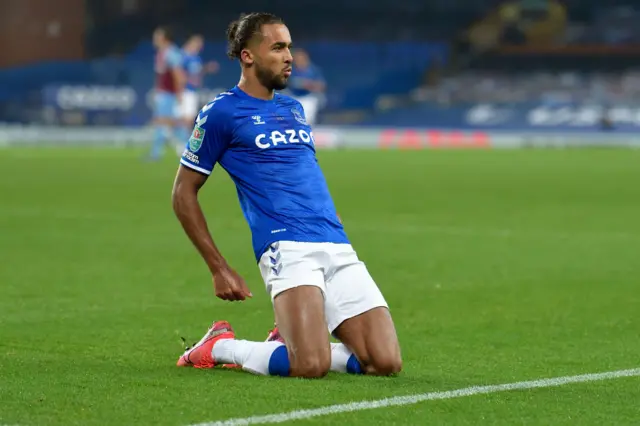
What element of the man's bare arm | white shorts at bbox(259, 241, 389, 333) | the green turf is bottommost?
the green turf

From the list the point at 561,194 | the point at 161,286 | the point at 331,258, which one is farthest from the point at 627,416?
the point at 561,194

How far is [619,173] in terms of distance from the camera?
24062 millimetres

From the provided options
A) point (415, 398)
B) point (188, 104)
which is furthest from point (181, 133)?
point (415, 398)

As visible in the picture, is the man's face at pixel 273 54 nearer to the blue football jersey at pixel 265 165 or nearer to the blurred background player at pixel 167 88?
the blue football jersey at pixel 265 165

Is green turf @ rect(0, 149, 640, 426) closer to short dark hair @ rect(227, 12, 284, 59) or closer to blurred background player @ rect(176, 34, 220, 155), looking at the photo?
short dark hair @ rect(227, 12, 284, 59)

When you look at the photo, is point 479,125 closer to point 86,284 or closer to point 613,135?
point 613,135

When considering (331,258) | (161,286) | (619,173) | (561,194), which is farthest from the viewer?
(619,173)

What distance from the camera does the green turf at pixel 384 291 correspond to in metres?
5.99

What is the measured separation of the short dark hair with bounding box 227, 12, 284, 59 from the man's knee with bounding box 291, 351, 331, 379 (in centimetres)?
159

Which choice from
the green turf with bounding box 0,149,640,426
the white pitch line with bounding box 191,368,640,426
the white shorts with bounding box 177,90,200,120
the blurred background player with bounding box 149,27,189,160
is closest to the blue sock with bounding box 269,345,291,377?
the green turf with bounding box 0,149,640,426

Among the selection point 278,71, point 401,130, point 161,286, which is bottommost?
point 401,130

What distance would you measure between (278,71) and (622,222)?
921 centimetres

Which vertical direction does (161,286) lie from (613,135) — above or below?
above

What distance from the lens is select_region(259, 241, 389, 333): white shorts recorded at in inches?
272
